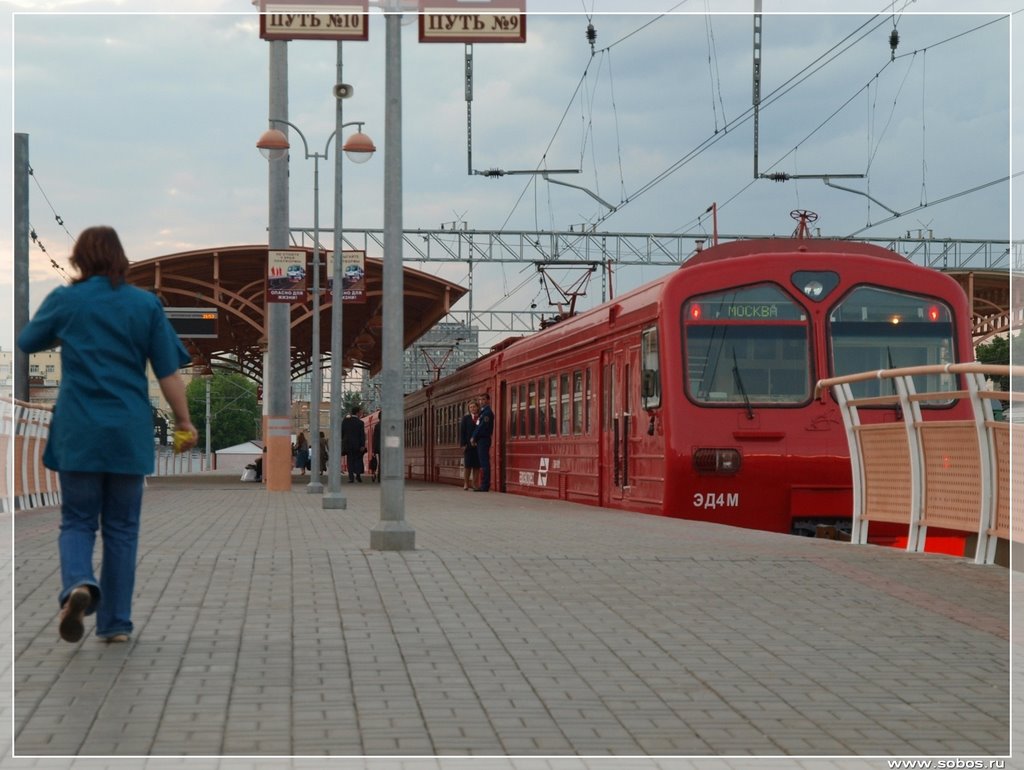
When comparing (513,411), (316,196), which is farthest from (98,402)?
(316,196)

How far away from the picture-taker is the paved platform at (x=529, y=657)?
17.6ft

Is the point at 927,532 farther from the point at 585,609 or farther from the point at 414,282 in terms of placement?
the point at 414,282

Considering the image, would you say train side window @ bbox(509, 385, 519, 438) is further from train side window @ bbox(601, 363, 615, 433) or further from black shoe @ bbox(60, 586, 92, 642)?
black shoe @ bbox(60, 586, 92, 642)

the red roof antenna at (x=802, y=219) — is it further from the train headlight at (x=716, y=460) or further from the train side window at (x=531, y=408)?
the train side window at (x=531, y=408)

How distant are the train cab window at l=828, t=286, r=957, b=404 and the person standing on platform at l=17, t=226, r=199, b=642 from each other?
34.8 feet

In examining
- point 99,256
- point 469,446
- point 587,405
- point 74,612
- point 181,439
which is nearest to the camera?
point 74,612

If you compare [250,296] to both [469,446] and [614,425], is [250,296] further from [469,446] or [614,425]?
[614,425]

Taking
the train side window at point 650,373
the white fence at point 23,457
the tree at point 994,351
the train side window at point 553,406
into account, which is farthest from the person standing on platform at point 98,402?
the tree at point 994,351

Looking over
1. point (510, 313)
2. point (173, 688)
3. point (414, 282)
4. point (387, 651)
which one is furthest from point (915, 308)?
point (510, 313)

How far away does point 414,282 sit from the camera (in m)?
37.6

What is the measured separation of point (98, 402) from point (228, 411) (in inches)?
5250

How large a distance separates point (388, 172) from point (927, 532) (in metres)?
4.84

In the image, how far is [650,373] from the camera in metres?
17.0

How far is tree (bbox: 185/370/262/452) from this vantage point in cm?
11219
